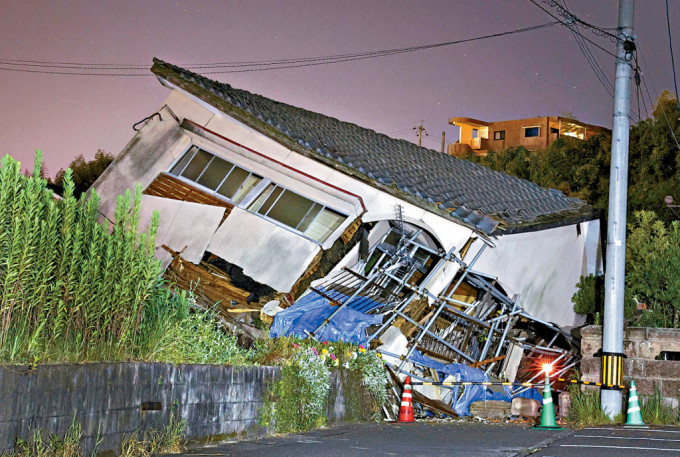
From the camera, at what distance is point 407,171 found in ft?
69.2

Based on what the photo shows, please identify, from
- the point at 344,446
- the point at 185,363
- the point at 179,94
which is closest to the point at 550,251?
the point at 179,94

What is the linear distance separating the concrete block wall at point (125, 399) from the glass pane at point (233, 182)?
8877mm

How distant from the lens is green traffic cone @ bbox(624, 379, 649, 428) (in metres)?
13.9

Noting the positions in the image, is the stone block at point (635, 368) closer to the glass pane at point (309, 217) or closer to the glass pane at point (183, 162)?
the glass pane at point (309, 217)

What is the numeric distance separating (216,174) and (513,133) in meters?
64.1

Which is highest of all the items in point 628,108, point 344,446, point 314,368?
point 628,108

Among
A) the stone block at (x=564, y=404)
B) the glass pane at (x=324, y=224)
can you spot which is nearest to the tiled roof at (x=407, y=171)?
the glass pane at (x=324, y=224)

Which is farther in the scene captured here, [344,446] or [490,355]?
[490,355]

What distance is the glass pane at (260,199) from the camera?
19.1 metres

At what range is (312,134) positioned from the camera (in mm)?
20500

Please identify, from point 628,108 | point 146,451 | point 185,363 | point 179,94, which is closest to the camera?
point 146,451

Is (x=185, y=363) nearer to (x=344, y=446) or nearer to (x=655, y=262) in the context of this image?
(x=344, y=446)

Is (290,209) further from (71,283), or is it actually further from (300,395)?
(71,283)

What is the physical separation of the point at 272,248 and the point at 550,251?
288 inches
